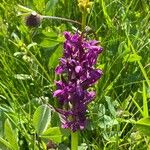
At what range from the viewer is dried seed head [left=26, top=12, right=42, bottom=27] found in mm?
1433

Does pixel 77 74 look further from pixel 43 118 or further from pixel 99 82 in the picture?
pixel 99 82

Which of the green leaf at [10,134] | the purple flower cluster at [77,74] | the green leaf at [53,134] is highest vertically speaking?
the purple flower cluster at [77,74]

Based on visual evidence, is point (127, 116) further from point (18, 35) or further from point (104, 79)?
point (18, 35)

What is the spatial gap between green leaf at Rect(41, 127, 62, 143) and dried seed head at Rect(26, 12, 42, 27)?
1.21ft

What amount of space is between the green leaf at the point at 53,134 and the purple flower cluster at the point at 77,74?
10 centimetres

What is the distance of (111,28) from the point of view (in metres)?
1.71

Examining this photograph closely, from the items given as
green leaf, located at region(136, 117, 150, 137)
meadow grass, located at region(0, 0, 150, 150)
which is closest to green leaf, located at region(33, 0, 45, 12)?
meadow grass, located at region(0, 0, 150, 150)

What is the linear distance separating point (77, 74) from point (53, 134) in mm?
233

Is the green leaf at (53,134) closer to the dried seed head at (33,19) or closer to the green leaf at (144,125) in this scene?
the green leaf at (144,125)

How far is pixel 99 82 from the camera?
154 cm

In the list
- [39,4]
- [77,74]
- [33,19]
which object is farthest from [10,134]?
[39,4]

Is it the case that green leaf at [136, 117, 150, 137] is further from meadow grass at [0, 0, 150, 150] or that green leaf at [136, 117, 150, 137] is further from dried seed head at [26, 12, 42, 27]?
dried seed head at [26, 12, 42, 27]

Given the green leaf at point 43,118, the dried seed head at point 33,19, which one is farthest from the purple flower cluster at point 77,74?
the dried seed head at point 33,19

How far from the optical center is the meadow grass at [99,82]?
134cm
